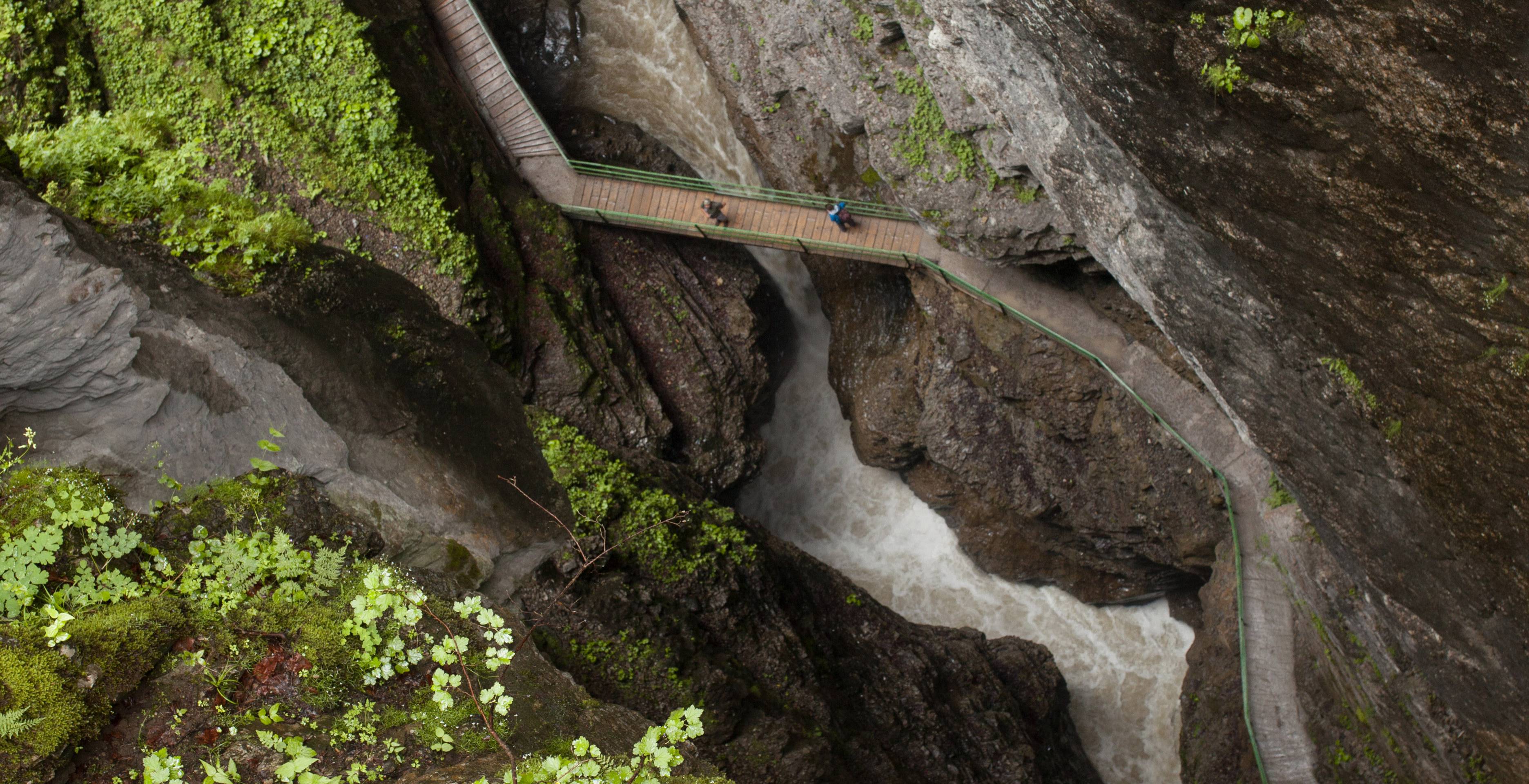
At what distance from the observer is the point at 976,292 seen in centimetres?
1364

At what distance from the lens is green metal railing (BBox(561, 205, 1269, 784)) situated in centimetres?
1216

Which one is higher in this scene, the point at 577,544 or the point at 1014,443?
the point at 577,544

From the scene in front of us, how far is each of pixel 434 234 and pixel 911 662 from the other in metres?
8.40

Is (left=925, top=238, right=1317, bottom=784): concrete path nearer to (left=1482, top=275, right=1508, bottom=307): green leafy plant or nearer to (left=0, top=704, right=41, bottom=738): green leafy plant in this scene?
(left=1482, top=275, right=1508, bottom=307): green leafy plant

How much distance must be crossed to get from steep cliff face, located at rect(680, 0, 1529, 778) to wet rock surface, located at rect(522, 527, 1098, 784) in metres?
3.85

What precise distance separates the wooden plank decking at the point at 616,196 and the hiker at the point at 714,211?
0.07 meters

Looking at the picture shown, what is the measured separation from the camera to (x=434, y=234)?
12.5 m

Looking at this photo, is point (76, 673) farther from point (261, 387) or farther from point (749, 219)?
point (749, 219)

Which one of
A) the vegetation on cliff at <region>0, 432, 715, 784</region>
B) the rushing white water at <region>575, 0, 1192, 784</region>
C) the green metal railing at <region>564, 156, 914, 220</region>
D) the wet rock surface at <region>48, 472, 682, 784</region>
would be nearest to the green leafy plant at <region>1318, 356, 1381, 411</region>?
the wet rock surface at <region>48, 472, 682, 784</region>

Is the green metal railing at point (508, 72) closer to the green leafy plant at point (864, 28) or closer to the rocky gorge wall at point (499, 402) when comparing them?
the rocky gorge wall at point (499, 402)

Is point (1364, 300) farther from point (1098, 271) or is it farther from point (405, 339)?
point (405, 339)

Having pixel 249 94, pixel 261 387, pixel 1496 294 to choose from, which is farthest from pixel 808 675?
pixel 249 94

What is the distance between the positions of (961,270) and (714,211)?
12.4 feet

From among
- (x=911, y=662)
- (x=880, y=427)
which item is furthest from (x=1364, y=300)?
(x=880, y=427)
